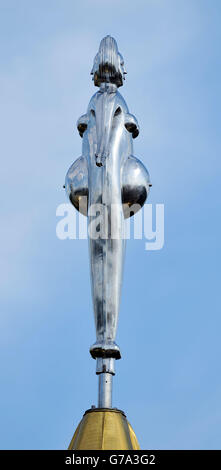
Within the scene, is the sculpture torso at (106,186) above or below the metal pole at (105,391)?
above

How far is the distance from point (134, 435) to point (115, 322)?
100cm

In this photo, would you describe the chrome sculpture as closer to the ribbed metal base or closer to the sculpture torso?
the sculpture torso

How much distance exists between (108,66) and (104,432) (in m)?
3.72

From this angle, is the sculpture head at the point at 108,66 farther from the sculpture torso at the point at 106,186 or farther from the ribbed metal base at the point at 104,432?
the ribbed metal base at the point at 104,432

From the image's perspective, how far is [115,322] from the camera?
25.0 ft

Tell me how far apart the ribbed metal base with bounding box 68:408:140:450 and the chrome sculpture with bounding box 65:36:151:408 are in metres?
0.16

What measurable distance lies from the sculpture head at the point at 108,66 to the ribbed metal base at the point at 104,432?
3.40 m

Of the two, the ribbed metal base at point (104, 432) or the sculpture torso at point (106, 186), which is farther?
the sculpture torso at point (106, 186)

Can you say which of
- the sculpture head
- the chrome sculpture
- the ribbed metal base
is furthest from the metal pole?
the sculpture head

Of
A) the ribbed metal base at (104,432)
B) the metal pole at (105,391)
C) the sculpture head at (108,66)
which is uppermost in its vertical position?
the sculpture head at (108,66)

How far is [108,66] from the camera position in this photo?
8.69 metres

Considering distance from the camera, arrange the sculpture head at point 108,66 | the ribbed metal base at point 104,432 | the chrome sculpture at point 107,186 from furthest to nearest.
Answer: the sculpture head at point 108,66 < the chrome sculpture at point 107,186 < the ribbed metal base at point 104,432

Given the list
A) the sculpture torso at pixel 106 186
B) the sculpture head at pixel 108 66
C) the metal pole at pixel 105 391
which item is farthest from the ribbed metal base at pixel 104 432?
the sculpture head at pixel 108 66

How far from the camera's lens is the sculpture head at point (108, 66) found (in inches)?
342
